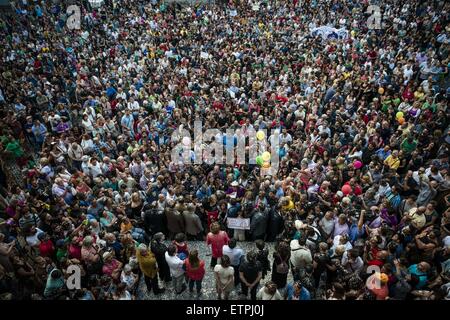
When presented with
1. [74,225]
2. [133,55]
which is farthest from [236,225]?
[133,55]

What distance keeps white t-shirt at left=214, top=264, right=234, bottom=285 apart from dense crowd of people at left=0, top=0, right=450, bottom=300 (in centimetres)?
3

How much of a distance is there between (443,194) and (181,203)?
5799 mm

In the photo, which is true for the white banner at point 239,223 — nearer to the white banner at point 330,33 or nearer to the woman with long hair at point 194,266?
the woman with long hair at point 194,266

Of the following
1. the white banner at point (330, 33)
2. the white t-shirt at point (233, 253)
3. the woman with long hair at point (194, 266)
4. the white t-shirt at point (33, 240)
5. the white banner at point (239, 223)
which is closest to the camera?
the woman with long hair at point (194, 266)

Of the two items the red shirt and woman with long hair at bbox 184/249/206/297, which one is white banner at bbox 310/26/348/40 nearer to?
the red shirt

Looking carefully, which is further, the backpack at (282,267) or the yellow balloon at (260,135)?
the yellow balloon at (260,135)

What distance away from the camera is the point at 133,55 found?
1694cm

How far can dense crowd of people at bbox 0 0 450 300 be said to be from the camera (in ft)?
20.2

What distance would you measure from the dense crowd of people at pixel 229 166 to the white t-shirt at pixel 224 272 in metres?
0.03

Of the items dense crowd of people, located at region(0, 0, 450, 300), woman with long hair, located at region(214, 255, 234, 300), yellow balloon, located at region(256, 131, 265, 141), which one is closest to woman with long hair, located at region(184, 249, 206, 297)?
dense crowd of people, located at region(0, 0, 450, 300)

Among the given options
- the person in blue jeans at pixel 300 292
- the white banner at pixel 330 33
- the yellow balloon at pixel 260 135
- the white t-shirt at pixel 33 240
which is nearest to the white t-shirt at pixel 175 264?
the person in blue jeans at pixel 300 292

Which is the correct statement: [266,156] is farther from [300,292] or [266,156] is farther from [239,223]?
[300,292]

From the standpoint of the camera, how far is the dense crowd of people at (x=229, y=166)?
20.2 ft
